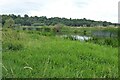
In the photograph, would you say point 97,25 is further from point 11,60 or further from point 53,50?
point 11,60

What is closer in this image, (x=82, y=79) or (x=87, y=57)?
(x=82, y=79)

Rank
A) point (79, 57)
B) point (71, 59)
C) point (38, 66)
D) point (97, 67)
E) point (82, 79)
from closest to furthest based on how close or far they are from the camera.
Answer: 1. point (82, 79)
2. point (38, 66)
3. point (97, 67)
4. point (71, 59)
5. point (79, 57)

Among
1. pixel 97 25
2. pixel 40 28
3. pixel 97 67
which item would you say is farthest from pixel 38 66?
pixel 40 28

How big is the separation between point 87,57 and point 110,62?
2.15 ft

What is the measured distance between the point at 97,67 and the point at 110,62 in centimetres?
101

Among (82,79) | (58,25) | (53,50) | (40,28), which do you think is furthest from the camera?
(58,25)

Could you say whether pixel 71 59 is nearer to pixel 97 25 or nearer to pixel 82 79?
pixel 82 79

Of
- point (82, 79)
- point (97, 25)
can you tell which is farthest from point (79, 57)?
point (97, 25)

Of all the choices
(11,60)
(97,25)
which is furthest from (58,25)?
(11,60)

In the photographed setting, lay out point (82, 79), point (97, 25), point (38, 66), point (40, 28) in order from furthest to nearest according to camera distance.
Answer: point (40, 28)
point (97, 25)
point (38, 66)
point (82, 79)

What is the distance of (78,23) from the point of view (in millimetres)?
34812

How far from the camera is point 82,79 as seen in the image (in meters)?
4.03

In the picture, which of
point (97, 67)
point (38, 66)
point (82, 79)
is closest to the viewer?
point (82, 79)

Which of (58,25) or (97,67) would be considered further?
(58,25)
